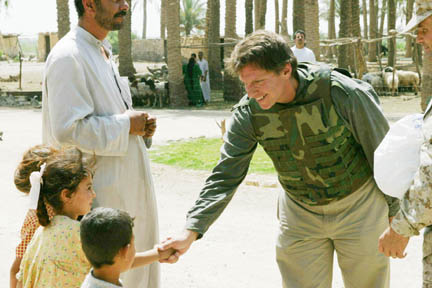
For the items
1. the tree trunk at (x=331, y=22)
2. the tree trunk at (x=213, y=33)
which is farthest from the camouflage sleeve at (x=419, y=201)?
the tree trunk at (x=331, y=22)

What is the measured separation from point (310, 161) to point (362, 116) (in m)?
0.38

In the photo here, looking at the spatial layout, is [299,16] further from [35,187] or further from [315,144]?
[35,187]

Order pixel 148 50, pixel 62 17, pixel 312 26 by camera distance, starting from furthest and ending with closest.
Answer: pixel 148 50 < pixel 62 17 < pixel 312 26

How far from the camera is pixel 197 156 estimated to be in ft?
37.3

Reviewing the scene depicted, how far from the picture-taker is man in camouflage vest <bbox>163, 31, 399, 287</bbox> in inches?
127

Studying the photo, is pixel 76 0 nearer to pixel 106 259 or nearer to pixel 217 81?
pixel 106 259

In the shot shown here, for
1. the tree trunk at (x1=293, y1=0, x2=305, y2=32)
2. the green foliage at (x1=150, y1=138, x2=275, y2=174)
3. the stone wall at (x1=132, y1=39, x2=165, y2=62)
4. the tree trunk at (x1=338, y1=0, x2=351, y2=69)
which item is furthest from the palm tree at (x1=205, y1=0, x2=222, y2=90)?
the stone wall at (x1=132, y1=39, x2=165, y2=62)

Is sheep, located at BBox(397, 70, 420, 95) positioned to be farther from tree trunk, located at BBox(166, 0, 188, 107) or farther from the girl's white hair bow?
the girl's white hair bow

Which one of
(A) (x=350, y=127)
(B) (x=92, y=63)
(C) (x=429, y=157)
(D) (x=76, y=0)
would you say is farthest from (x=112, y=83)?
(C) (x=429, y=157)

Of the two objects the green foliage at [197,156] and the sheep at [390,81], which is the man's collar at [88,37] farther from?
the sheep at [390,81]

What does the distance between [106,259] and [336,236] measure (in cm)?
138

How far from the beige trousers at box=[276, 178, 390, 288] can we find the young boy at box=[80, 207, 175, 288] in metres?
1.15

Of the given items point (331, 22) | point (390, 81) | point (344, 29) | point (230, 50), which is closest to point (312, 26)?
point (230, 50)

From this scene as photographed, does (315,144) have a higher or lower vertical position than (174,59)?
lower
